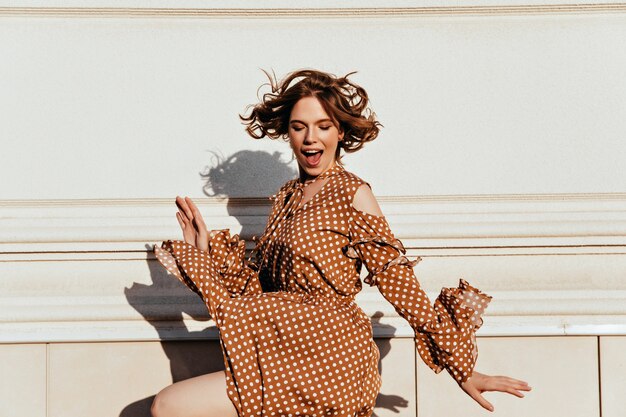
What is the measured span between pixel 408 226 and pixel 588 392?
97 cm

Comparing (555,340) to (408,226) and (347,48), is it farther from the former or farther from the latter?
(347,48)

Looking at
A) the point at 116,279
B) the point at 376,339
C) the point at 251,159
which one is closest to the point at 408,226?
the point at 376,339

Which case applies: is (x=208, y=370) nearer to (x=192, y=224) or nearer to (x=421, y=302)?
(x=192, y=224)

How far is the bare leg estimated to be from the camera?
2.85 m

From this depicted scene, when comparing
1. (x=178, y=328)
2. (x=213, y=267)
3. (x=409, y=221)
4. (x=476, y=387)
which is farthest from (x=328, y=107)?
(x=178, y=328)

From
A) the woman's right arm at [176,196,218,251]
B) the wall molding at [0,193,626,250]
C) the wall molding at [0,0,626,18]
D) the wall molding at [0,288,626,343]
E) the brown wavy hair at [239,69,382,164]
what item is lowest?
the wall molding at [0,288,626,343]

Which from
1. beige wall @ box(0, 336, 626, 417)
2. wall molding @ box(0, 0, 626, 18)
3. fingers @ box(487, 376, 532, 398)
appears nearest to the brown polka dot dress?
fingers @ box(487, 376, 532, 398)

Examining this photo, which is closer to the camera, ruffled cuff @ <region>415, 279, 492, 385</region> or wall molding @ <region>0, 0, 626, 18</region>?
ruffled cuff @ <region>415, 279, 492, 385</region>

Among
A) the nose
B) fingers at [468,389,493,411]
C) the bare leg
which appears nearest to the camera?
the bare leg

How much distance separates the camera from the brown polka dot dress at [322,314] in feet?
9.40

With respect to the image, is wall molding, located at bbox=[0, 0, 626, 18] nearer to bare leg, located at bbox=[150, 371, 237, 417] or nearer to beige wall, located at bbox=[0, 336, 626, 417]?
beige wall, located at bbox=[0, 336, 626, 417]

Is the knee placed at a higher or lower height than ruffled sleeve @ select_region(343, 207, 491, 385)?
lower

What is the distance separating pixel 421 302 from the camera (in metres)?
2.89

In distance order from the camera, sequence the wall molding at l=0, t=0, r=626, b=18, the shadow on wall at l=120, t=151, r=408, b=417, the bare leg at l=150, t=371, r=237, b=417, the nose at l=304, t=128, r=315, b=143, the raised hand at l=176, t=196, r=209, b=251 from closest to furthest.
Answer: the bare leg at l=150, t=371, r=237, b=417 < the nose at l=304, t=128, r=315, b=143 < the raised hand at l=176, t=196, r=209, b=251 < the shadow on wall at l=120, t=151, r=408, b=417 < the wall molding at l=0, t=0, r=626, b=18
